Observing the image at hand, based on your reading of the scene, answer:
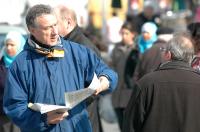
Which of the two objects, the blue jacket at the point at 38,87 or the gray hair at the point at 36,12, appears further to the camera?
the gray hair at the point at 36,12

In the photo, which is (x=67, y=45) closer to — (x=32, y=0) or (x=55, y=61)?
(x=55, y=61)

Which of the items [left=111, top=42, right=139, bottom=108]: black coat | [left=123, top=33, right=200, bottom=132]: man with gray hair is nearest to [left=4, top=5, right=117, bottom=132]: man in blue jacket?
[left=123, top=33, right=200, bottom=132]: man with gray hair

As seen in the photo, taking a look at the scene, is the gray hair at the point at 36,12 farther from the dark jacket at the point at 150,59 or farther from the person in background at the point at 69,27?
the dark jacket at the point at 150,59

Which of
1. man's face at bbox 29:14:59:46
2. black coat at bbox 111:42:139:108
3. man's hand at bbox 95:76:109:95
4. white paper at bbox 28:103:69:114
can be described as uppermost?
man's face at bbox 29:14:59:46

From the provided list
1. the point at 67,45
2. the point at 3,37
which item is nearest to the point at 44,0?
the point at 3,37

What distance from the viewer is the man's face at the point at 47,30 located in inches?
224

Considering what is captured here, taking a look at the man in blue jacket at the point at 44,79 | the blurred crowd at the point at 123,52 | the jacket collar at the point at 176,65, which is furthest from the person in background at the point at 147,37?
the man in blue jacket at the point at 44,79

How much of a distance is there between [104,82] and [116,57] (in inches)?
245

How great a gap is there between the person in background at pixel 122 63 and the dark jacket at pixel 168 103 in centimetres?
536

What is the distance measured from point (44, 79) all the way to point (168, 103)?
975 mm

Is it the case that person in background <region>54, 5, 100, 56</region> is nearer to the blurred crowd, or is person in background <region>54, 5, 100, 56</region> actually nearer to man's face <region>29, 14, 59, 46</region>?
the blurred crowd

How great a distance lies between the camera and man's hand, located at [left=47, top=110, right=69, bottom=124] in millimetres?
5449

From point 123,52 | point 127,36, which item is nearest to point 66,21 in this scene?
point 123,52

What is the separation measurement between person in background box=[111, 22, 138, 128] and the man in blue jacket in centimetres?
546
